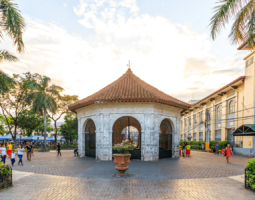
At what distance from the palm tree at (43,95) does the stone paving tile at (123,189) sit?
2350 centimetres

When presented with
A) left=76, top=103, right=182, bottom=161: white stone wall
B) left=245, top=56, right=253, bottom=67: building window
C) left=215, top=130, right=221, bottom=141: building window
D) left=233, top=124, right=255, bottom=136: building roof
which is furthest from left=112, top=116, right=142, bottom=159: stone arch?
left=215, top=130, right=221, bottom=141: building window

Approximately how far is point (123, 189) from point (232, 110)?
2688cm

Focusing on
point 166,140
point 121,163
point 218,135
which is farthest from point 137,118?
point 218,135

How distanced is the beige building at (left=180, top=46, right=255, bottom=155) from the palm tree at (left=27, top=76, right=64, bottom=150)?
63.7ft

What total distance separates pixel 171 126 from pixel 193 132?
30.8m

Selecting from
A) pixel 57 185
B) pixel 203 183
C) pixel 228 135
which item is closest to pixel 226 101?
pixel 228 135

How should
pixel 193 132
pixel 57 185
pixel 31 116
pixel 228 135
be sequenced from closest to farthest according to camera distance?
pixel 57 185
pixel 228 135
pixel 31 116
pixel 193 132

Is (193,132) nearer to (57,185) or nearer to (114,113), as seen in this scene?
(114,113)

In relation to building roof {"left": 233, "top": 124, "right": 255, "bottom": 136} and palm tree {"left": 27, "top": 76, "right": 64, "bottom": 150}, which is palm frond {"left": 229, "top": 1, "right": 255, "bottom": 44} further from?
palm tree {"left": 27, "top": 76, "right": 64, "bottom": 150}

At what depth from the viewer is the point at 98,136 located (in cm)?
1706

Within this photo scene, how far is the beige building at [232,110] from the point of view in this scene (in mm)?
25406

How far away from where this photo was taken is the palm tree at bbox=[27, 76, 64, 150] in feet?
105

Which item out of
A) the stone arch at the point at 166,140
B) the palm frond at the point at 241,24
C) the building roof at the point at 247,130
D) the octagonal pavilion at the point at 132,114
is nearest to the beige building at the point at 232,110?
the building roof at the point at 247,130

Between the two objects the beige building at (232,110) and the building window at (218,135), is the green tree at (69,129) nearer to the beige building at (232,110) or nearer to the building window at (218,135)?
the beige building at (232,110)
